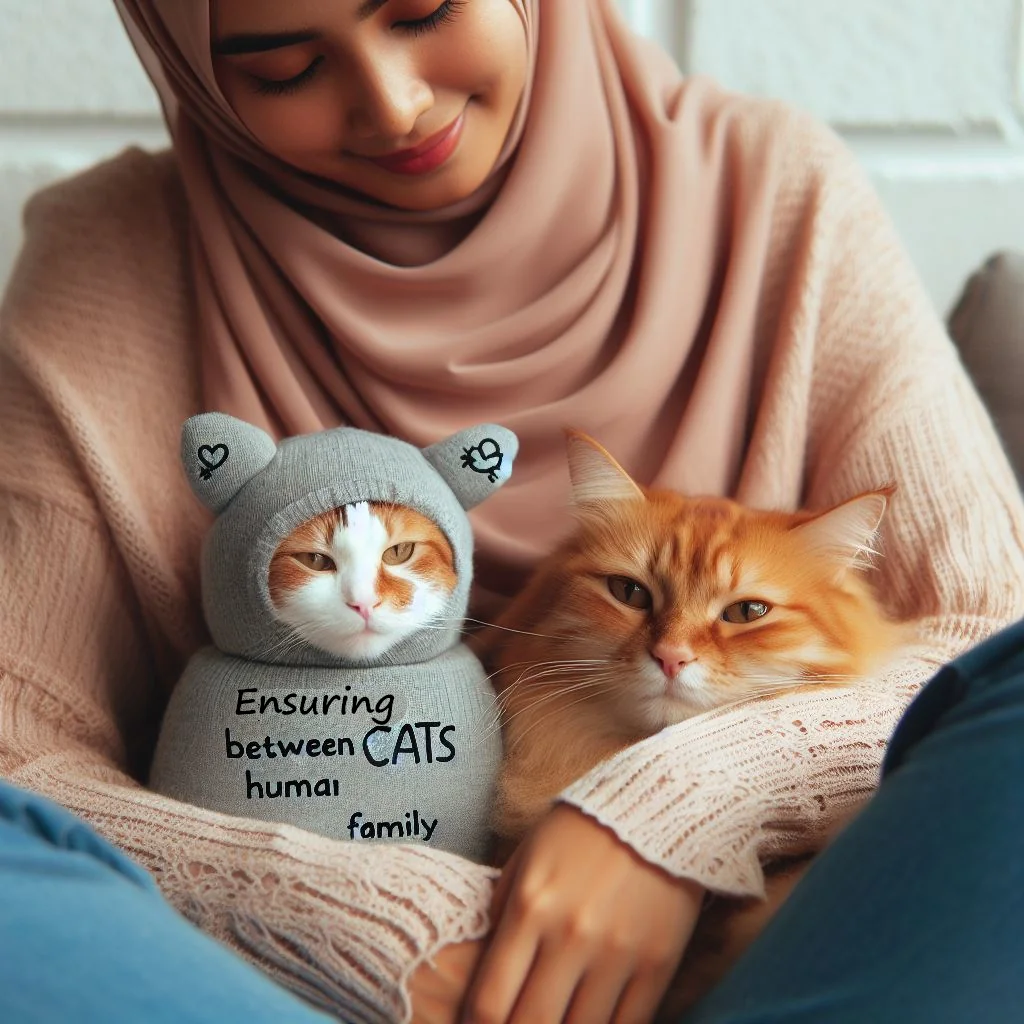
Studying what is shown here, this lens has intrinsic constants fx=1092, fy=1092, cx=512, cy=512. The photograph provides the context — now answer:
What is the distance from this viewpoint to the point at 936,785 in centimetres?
64

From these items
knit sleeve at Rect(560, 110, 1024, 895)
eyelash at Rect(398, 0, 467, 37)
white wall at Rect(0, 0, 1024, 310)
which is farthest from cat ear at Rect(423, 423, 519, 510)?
white wall at Rect(0, 0, 1024, 310)

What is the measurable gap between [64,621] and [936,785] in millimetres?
Answer: 875

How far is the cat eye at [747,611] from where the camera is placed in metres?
0.98

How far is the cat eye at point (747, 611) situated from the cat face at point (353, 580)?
0.90 ft

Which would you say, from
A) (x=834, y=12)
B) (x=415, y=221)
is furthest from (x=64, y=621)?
(x=834, y=12)

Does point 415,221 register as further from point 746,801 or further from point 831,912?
point 831,912

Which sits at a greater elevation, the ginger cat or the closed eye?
the closed eye

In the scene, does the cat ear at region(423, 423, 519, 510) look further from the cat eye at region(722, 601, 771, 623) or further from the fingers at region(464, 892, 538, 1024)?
the fingers at region(464, 892, 538, 1024)

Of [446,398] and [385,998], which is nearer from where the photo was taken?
[385,998]

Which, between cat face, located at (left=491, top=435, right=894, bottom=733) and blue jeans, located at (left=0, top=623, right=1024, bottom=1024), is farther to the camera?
cat face, located at (left=491, top=435, right=894, bottom=733)

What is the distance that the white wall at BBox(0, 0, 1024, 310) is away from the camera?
1.73 metres

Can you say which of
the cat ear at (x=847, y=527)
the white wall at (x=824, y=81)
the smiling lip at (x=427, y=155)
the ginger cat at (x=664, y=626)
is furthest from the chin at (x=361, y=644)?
the white wall at (x=824, y=81)

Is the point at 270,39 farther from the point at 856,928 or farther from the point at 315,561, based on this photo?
the point at 856,928

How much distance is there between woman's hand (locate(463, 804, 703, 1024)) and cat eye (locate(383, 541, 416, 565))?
272 millimetres
